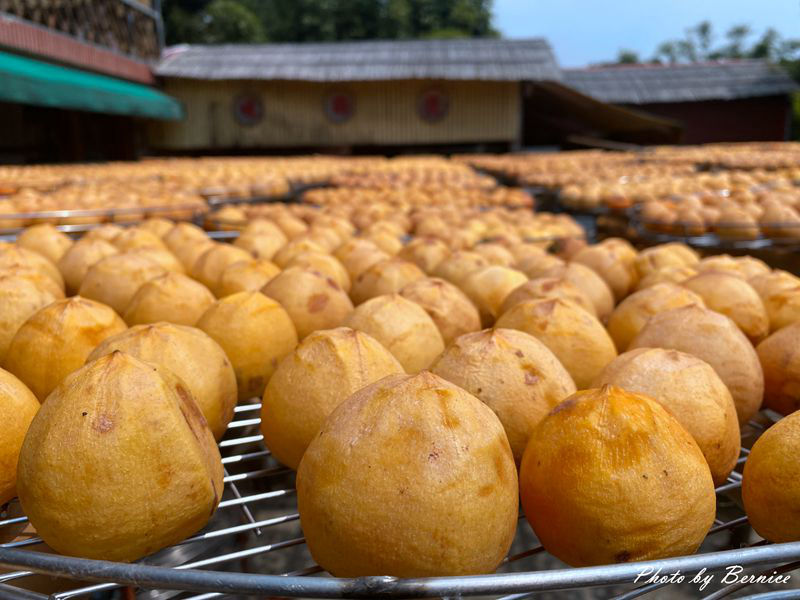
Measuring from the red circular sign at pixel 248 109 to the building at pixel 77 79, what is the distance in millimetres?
2399

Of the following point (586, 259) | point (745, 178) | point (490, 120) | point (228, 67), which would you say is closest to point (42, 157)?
point (228, 67)

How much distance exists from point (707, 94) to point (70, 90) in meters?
20.9

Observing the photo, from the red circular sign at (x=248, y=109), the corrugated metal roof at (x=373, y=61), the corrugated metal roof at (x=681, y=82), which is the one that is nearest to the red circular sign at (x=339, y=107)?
the corrugated metal roof at (x=373, y=61)

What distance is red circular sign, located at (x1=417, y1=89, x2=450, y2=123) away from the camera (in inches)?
738

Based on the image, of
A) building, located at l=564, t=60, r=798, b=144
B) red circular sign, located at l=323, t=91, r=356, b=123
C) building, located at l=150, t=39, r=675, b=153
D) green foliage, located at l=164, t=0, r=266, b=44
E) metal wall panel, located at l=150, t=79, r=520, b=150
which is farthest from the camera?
green foliage, located at l=164, t=0, r=266, b=44

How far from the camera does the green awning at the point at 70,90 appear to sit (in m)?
9.09

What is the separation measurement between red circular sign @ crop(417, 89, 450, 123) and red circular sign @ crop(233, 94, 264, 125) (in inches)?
185

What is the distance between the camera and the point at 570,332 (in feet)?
5.28

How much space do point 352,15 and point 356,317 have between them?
31.8 meters

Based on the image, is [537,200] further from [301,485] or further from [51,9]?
[51,9]

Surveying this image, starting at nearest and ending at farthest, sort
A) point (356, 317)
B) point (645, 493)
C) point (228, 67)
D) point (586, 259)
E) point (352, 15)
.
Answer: point (645, 493) → point (356, 317) → point (586, 259) → point (228, 67) → point (352, 15)

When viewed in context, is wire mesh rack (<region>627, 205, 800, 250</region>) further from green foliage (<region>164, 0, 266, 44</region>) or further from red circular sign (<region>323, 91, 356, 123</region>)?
green foliage (<region>164, 0, 266, 44</region>)

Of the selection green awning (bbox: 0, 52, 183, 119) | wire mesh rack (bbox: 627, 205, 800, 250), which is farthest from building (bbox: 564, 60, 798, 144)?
wire mesh rack (bbox: 627, 205, 800, 250)

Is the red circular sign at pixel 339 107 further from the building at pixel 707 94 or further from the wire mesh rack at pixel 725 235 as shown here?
the wire mesh rack at pixel 725 235
